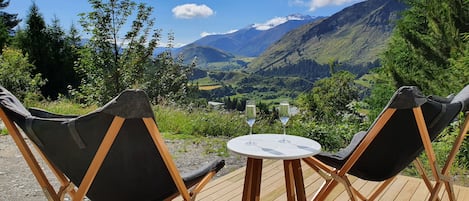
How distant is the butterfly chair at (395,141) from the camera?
64.9 inches

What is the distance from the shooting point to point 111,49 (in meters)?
8.38

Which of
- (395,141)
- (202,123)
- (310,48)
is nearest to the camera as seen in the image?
(395,141)

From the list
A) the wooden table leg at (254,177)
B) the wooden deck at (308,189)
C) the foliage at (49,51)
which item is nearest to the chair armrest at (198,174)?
the wooden table leg at (254,177)

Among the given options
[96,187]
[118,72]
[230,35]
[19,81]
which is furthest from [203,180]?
[230,35]

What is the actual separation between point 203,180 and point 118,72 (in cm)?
705

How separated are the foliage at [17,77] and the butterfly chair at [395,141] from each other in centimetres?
755

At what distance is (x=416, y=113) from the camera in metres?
1.65

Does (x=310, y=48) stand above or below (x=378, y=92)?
above

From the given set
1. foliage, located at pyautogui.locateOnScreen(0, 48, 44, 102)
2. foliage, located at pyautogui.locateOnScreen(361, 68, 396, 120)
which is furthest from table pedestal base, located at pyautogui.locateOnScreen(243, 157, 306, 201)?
foliage, located at pyautogui.locateOnScreen(361, 68, 396, 120)

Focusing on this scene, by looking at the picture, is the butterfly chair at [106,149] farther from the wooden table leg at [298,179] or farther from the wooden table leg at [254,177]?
the wooden table leg at [298,179]

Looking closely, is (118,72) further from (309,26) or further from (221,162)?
(309,26)

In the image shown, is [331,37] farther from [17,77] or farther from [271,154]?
[271,154]

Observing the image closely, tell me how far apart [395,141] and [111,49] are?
7.62 m

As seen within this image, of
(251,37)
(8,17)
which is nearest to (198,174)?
(8,17)
